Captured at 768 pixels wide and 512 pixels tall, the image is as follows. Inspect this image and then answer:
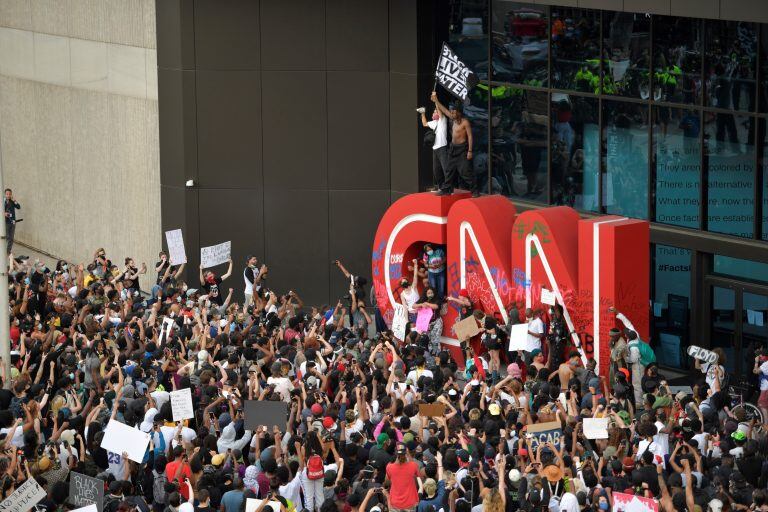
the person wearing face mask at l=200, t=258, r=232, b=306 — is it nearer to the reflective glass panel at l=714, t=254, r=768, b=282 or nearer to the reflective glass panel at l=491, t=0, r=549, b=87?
the reflective glass panel at l=491, t=0, r=549, b=87

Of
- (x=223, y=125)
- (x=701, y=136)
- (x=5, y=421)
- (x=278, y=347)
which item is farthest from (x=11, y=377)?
(x=701, y=136)

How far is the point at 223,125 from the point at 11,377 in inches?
395

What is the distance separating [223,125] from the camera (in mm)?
29438

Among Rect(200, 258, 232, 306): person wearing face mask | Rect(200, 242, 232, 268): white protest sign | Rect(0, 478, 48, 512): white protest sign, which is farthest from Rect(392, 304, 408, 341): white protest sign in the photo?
Rect(0, 478, 48, 512): white protest sign

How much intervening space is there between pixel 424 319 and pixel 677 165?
5.11m

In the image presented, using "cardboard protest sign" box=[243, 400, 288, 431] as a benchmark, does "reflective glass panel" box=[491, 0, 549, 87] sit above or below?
above

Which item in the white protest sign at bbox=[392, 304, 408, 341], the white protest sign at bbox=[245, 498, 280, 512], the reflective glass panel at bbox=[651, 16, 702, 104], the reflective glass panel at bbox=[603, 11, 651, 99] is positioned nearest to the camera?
the white protest sign at bbox=[245, 498, 280, 512]

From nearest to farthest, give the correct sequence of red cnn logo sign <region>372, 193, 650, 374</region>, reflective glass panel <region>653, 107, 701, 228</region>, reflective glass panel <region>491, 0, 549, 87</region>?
red cnn logo sign <region>372, 193, 650, 374</region>, reflective glass panel <region>653, 107, 701, 228</region>, reflective glass panel <region>491, 0, 549, 87</region>

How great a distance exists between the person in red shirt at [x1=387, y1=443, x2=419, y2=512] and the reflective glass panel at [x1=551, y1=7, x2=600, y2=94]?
37.5ft

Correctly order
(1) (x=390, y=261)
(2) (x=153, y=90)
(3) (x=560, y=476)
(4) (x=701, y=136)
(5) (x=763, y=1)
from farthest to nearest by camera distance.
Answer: (2) (x=153, y=90)
(1) (x=390, y=261)
(4) (x=701, y=136)
(5) (x=763, y=1)
(3) (x=560, y=476)

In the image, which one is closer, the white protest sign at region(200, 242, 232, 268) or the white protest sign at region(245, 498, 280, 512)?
the white protest sign at region(245, 498, 280, 512)

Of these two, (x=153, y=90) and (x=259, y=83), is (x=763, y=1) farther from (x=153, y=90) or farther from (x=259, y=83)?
(x=153, y=90)

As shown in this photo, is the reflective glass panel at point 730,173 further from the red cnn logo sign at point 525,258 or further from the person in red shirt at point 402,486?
the person in red shirt at point 402,486

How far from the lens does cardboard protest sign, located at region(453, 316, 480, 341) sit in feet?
78.0
